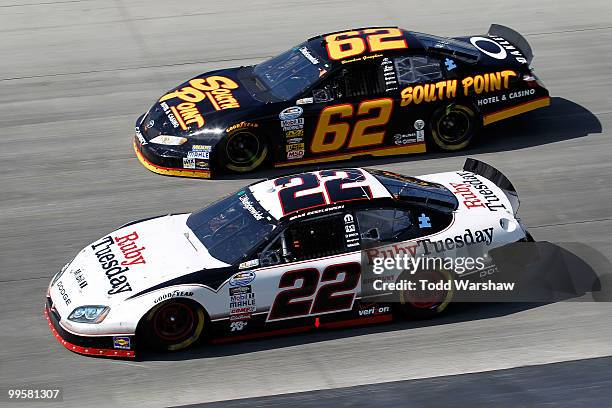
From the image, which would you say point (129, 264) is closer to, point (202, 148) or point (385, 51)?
point (202, 148)

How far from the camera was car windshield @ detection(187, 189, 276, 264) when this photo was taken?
9578 mm

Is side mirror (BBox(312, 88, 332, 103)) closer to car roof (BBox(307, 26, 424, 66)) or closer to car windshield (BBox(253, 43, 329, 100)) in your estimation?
car windshield (BBox(253, 43, 329, 100))

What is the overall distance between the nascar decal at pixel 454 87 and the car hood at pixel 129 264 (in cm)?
402

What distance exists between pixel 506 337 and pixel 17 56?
10424 millimetres

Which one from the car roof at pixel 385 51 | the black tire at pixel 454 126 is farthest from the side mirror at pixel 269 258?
the black tire at pixel 454 126

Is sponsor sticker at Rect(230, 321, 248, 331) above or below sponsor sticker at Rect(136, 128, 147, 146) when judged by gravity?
below

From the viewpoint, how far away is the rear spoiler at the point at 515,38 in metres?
14.0

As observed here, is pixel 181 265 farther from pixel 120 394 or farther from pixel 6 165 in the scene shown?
pixel 6 165

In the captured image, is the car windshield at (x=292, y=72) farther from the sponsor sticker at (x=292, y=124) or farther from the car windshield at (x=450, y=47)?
the car windshield at (x=450, y=47)

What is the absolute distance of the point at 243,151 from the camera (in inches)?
513

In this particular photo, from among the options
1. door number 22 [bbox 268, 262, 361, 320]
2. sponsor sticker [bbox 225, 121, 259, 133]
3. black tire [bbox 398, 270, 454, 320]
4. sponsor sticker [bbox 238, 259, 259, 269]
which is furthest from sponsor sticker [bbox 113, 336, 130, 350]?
sponsor sticker [bbox 225, 121, 259, 133]

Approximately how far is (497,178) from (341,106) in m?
2.69

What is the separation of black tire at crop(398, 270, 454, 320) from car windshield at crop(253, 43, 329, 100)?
154 inches

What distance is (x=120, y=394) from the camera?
353 inches
